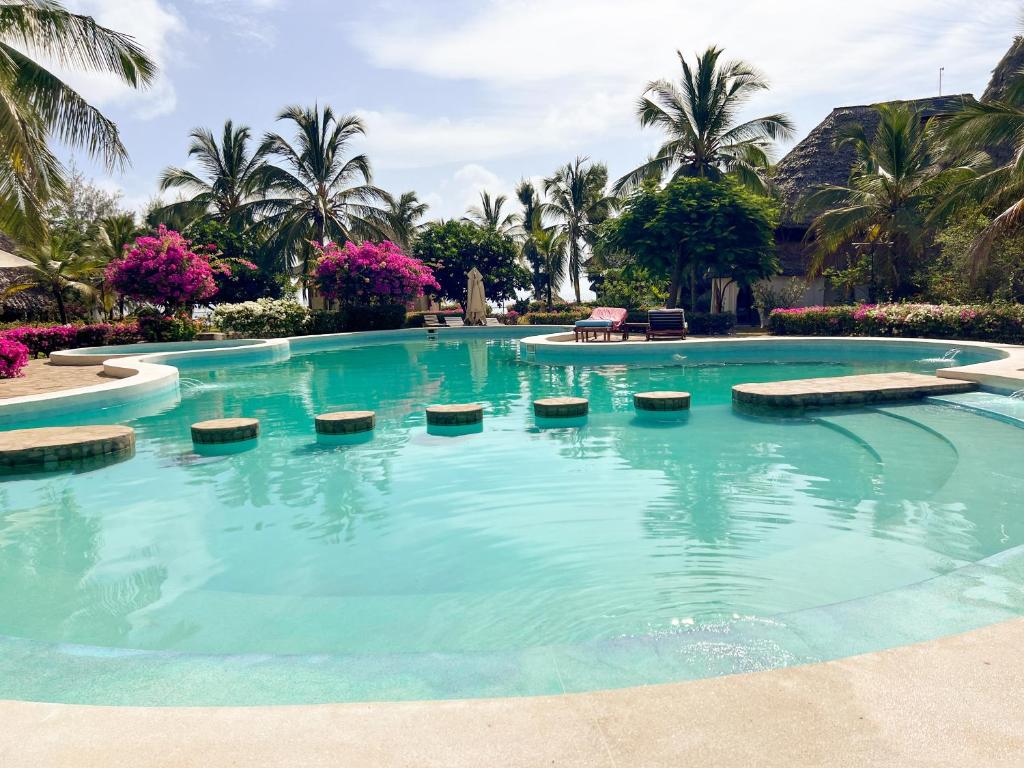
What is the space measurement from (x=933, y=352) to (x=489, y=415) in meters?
11.8

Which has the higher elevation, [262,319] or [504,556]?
[262,319]

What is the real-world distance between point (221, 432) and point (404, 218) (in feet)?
119

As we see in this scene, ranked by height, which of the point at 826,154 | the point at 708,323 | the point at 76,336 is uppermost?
the point at 826,154

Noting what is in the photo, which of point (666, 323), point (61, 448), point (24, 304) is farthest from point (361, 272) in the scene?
point (61, 448)

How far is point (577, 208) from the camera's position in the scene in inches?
1540

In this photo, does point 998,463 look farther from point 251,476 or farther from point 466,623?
point 251,476

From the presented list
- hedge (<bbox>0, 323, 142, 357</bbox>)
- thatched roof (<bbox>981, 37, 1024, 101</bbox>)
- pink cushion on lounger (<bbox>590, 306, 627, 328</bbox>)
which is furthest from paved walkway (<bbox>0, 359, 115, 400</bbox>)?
thatched roof (<bbox>981, 37, 1024, 101</bbox>)

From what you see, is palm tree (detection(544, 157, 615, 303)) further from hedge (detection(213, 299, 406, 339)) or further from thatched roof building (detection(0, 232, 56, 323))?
thatched roof building (detection(0, 232, 56, 323))

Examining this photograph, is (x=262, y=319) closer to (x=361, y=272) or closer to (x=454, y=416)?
(x=361, y=272)

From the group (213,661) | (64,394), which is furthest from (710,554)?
(64,394)

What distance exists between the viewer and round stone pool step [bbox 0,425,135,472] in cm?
784

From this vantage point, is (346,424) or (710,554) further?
(346,424)

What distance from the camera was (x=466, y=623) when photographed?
13.6 ft

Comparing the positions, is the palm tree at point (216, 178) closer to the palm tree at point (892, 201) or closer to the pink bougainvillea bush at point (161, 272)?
the pink bougainvillea bush at point (161, 272)
